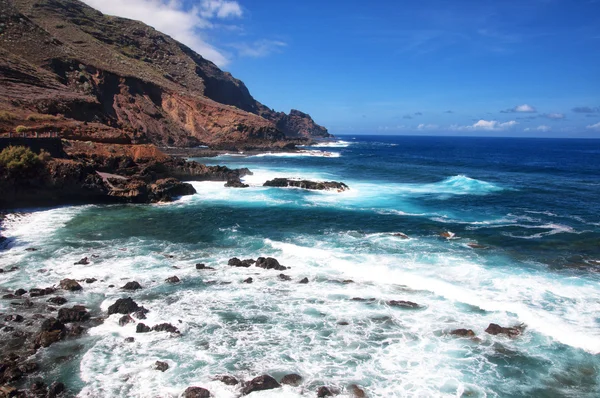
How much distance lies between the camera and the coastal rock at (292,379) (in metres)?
12.2

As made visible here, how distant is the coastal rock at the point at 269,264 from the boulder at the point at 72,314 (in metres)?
8.63

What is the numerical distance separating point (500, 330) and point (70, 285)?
18.1 metres

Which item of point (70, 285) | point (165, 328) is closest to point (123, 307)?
point (165, 328)

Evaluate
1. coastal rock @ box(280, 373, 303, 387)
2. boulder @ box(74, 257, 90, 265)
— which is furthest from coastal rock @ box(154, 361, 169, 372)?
boulder @ box(74, 257, 90, 265)

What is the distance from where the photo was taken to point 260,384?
11977mm

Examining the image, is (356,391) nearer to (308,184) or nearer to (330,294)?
(330,294)

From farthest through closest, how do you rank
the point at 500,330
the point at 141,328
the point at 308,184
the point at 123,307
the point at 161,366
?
the point at 308,184 → the point at 123,307 → the point at 500,330 → the point at 141,328 → the point at 161,366

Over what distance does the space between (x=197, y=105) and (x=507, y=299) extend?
8790cm

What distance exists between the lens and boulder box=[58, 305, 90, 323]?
50.3ft

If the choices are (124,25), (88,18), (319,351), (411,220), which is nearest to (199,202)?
(411,220)

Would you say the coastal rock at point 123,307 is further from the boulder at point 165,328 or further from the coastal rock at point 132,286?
the coastal rock at point 132,286

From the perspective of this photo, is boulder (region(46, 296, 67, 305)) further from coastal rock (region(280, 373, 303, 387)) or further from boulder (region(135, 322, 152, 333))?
coastal rock (region(280, 373, 303, 387))

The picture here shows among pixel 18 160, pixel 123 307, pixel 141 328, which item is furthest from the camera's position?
pixel 18 160

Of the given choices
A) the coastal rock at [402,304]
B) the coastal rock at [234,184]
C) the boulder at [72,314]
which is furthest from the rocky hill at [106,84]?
the coastal rock at [402,304]
